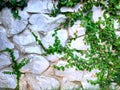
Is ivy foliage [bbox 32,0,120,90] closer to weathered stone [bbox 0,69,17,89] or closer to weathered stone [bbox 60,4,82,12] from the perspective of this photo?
weathered stone [bbox 60,4,82,12]

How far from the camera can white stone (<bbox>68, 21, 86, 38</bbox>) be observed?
397 cm

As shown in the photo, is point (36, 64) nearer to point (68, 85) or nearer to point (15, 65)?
point (15, 65)

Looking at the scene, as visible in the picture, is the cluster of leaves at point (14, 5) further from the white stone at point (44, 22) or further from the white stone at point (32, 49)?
the white stone at point (32, 49)

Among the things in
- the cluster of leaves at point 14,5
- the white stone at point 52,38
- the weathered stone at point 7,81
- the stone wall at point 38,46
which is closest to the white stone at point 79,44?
the stone wall at point 38,46

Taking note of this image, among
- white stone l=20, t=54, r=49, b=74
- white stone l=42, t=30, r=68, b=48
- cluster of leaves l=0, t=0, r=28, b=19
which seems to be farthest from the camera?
white stone l=20, t=54, r=49, b=74

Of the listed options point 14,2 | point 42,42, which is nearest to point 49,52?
point 42,42

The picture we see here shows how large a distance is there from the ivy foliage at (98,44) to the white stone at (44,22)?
6 centimetres

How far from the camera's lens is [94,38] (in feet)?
13.0

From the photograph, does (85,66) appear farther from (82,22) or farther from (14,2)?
(14,2)

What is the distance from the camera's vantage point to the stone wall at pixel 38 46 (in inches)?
155

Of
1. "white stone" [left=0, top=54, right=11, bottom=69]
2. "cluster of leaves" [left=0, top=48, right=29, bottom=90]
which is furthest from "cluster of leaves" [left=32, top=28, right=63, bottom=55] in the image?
"white stone" [left=0, top=54, right=11, bottom=69]

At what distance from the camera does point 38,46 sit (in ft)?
13.3

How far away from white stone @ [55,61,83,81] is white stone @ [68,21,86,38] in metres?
0.38

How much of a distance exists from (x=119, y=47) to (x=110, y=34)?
0.18 meters
